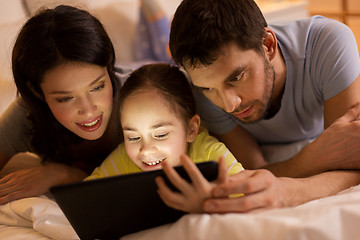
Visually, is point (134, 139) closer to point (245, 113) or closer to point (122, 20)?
point (245, 113)

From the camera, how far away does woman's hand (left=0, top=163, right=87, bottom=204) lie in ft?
2.99

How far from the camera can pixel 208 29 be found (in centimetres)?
76

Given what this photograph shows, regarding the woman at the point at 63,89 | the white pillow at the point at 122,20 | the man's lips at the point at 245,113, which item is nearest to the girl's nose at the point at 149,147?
the woman at the point at 63,89

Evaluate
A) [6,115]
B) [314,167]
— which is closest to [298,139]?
[314,167]

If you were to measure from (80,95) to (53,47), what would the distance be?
11 cm

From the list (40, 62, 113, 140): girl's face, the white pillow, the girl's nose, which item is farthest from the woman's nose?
the white pillow

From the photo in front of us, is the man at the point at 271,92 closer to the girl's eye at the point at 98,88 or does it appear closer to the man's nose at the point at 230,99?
the man's nose at the point at 230,99

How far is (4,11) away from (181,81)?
62 centimetres

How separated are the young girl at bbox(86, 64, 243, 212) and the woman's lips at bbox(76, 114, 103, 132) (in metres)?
0.06

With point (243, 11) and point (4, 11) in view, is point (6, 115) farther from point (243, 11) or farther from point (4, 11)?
point (243, 11)

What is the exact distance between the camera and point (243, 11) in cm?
81

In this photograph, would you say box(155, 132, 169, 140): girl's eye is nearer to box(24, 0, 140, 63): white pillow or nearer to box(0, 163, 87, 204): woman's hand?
box(0, 163, 87, 204): woman's hand

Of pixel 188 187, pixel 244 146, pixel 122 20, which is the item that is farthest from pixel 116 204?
pixel 122 20

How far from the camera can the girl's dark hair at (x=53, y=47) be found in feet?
2.60
